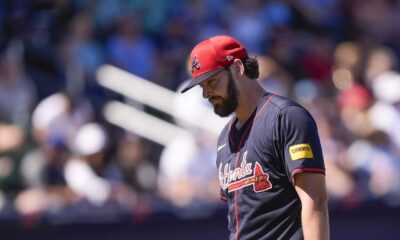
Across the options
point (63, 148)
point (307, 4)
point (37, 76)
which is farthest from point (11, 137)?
point (307, 4)

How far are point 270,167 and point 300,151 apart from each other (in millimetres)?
266

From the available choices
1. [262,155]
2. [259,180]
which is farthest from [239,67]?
[259,180]

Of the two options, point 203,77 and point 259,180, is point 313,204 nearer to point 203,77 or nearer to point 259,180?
point 259,180

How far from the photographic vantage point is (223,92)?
5.03 metres

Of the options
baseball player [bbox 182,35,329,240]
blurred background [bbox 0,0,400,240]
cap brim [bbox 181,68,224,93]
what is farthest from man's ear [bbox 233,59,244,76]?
blurred background [bbox 0,0,400,240]

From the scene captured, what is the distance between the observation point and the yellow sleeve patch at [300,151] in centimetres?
469

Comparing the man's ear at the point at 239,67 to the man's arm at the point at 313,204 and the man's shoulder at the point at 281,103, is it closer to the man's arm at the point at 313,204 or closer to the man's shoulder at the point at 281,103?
the man's shoulder at the point at 281,103

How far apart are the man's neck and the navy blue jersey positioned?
0.04m

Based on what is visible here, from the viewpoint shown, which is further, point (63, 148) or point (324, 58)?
point (324, 58)

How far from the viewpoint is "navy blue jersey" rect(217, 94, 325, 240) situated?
4730 mm

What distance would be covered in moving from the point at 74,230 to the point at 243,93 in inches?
173

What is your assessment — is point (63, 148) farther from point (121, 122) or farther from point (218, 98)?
point (218, 98)

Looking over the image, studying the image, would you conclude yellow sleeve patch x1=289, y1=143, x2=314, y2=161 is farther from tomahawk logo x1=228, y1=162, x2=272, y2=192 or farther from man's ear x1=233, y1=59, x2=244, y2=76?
man's ear x1=233, y1=59, x2=244, y2=76

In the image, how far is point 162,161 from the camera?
416 inches
